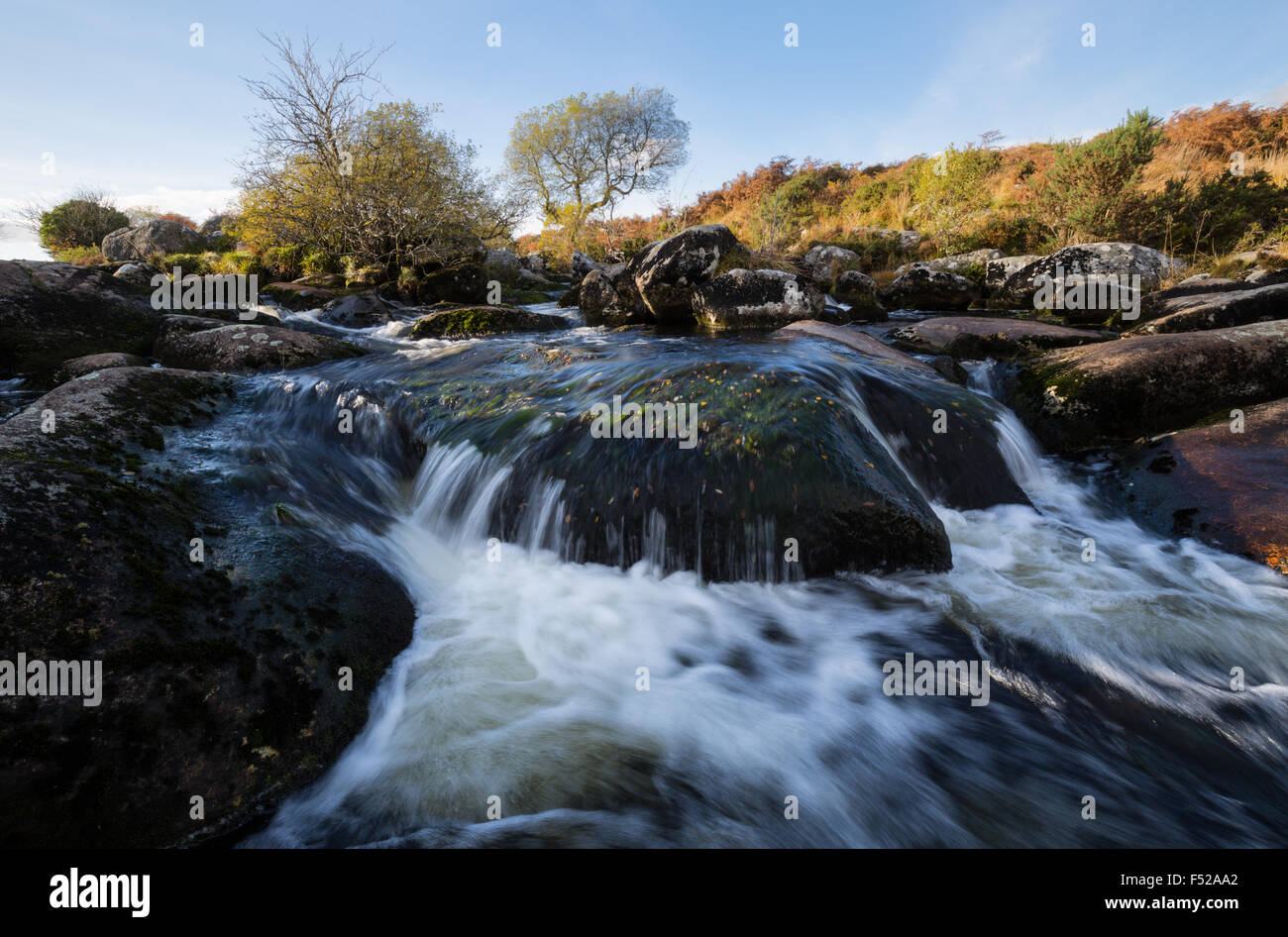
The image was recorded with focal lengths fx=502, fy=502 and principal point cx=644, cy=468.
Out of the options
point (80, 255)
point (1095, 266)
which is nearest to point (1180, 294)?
point (1095, 266)

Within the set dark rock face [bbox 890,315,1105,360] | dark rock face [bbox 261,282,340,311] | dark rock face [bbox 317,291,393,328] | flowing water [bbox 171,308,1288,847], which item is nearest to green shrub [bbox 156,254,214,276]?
dark rock face [bbox 261,282,340,311]

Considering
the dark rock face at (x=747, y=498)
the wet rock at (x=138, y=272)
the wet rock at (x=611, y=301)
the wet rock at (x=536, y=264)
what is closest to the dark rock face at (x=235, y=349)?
→ the dark rock face at (x=747, y=498)

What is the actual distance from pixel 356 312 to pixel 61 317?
18.7 ft

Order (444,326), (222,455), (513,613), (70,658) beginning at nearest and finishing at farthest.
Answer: (70,658), (513,613), (222,455), (444,326)

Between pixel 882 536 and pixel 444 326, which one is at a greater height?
pixel 444 326

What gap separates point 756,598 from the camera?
11.6 ft

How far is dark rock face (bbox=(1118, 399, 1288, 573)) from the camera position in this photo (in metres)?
3.81

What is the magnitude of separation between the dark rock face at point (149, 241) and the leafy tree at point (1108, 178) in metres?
34.6

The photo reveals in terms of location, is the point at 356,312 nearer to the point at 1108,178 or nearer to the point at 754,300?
the point at 754,300

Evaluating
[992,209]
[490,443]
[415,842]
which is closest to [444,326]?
[490,443]

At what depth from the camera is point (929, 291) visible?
538 inches

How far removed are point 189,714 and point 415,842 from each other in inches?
42.9

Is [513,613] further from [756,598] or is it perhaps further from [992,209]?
[992,209]

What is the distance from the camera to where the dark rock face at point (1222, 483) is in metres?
3.81
